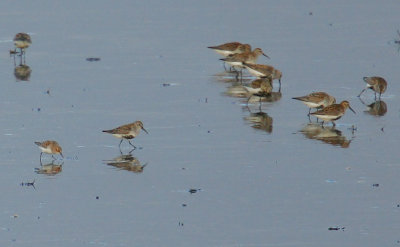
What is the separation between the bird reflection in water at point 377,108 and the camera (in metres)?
21.0

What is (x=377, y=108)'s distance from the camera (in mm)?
21500

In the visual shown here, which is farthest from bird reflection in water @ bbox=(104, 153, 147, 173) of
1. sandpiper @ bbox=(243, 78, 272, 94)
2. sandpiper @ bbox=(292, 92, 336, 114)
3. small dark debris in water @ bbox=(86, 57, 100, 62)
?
small dark debris in water @ bbox=(86, 57, 100, 62)

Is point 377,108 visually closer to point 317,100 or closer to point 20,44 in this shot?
point 317,100

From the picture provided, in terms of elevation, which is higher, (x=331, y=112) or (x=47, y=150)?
(x=331, y=112)

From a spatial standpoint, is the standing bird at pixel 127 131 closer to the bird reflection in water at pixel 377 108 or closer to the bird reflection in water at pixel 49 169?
the bird reflection in water at pixel 49 169

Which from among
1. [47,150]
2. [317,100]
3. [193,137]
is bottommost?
[193,137]

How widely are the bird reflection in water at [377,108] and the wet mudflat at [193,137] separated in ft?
0.14

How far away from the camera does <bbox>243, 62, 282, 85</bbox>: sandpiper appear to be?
2373 cm

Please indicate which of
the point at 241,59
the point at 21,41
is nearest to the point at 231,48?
the point at 241,59

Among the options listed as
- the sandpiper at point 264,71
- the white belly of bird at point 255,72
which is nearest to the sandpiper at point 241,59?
the sandpiper at point 264,71

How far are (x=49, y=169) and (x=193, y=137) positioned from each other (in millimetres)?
3120

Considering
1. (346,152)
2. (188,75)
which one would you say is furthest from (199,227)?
(188,75)

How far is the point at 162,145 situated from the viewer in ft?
59.7

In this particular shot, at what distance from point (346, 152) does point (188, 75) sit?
803 centimetres
